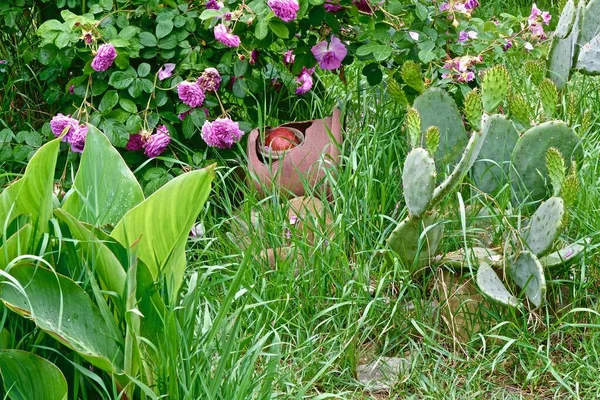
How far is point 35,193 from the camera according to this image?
2146 mm

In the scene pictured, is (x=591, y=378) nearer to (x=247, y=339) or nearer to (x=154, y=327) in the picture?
(x=247, y=339)

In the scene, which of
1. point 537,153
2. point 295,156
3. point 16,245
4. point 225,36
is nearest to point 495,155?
point 537,153

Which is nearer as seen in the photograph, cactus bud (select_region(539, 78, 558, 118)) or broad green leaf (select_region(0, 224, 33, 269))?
broad green leaf (select_region(0, 224, 33, 269))

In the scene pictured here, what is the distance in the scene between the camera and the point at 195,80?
334cm

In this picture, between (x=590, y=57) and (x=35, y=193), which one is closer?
(x=35, y=193)

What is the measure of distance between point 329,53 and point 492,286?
→ 118 centimetres

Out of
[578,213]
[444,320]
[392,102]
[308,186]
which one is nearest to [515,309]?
[444,320]

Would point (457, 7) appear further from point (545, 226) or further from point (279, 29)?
point (545, 226)

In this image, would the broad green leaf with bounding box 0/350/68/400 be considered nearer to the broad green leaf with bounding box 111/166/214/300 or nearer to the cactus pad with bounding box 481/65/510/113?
the broad green leaf with bounding box 111/166/214/300

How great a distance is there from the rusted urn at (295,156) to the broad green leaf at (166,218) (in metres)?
1.04

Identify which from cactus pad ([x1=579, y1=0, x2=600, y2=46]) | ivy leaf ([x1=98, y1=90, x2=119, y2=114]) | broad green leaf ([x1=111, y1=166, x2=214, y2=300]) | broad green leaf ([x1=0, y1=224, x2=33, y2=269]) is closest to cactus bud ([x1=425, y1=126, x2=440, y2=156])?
broad green leaf ([x1=111, y1=166, x2=214, y2=300])

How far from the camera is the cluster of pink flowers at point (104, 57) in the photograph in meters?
3.21

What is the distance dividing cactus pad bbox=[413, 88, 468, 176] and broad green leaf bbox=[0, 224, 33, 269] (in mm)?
1530

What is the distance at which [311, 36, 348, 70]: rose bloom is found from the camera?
344cm
